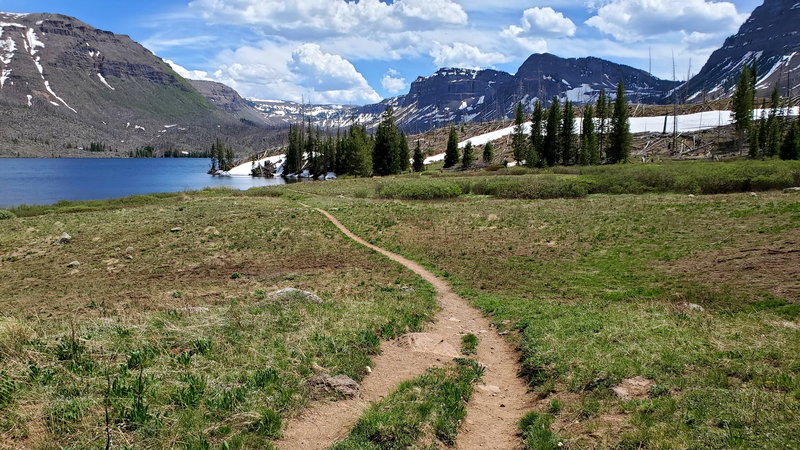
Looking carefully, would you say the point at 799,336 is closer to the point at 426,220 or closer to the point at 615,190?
the point at 426,220

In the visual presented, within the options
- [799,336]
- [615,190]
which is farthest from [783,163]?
[799,336]

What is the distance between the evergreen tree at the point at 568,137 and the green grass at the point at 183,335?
7577cm

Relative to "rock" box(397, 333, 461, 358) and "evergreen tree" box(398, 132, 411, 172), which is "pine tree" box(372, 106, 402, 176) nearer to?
"evergreen tree" box(398, 132, 411, 172)

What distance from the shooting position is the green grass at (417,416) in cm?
701

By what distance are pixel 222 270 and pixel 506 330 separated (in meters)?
16.6

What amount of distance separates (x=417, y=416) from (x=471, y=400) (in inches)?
73.3

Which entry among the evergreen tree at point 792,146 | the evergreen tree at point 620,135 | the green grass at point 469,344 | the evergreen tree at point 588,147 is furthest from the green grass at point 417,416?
the evergreen tree at point 620,135

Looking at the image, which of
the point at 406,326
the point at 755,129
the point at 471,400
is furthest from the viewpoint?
the point at 755,129

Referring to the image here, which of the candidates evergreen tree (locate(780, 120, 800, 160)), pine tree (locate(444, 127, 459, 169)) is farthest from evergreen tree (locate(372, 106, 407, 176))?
evergreen tree (locate(780, 120, 800, 160))

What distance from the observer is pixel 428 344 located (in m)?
12.0

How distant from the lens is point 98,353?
8.52 metres

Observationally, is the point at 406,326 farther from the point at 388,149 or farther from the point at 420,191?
the point at 388,149

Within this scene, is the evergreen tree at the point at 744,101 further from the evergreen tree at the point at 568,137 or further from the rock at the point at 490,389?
the rock at the point at 490,389

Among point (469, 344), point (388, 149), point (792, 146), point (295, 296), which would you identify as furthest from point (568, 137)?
point (469, 344)
